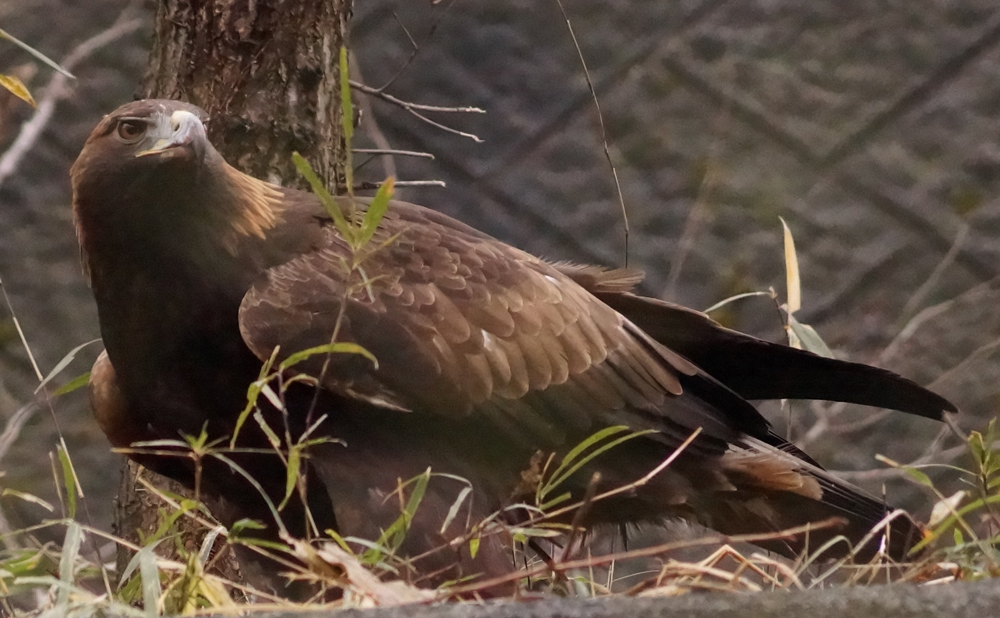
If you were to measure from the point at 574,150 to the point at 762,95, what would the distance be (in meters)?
0.52

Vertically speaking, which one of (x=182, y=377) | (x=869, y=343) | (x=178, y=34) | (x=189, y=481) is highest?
(x=178, y=34)

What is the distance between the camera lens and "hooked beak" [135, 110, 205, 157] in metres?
1.49

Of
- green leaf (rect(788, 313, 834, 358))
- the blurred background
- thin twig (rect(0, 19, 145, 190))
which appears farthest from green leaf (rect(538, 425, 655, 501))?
thin twig (rect(0, 19, 145, 190))

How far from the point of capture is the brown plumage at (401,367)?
1.51 m

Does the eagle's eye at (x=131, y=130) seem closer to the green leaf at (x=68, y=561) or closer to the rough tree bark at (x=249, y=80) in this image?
the rough tree bark at (x=249, y=80)

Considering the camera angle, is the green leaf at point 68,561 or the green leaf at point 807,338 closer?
the green leaf at point 68,561

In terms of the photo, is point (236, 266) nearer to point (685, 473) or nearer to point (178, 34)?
point (178, 34)

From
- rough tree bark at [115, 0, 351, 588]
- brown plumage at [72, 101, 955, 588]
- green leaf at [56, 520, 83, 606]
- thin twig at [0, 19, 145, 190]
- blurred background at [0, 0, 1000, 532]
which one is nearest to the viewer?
green leaf at [56, 520, 83, 606]

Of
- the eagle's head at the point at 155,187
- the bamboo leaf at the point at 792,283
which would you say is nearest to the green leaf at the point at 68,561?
the eagle's head at the point at 155,187

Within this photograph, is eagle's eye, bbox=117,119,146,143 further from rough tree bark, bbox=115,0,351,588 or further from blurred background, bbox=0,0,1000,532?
blurred background, bbox=0,0,1000,532

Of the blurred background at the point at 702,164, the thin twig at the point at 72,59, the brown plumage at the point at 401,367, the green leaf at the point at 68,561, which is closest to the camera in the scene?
the green leaf at the point at 68,561

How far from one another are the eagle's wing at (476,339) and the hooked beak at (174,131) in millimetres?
206

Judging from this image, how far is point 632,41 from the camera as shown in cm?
313

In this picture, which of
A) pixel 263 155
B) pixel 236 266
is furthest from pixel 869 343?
pixel 236 266
